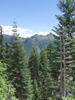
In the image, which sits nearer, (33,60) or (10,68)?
(10,68)

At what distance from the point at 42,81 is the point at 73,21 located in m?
17.4

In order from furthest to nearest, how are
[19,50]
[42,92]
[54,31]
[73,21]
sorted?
[42,92]
[19,50]
[54,31]
[73,21]

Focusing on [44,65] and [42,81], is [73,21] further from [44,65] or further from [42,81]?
[42,81]

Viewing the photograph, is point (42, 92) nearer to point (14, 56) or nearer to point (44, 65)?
point (44, 65)

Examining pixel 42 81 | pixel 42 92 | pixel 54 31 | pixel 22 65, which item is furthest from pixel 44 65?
pixel 54 31

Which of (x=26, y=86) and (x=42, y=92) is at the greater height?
(x=26, y=86)

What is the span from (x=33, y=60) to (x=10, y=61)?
668 inches

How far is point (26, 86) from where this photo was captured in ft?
59.0

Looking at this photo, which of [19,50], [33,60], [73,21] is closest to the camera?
[73,21]

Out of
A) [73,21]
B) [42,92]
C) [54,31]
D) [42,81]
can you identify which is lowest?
[42,92]

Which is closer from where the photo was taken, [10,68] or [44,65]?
[10,68]

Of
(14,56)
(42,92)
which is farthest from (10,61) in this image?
(42,92)

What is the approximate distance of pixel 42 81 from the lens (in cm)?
2458

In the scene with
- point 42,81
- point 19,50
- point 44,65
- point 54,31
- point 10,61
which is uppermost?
point 54,31
